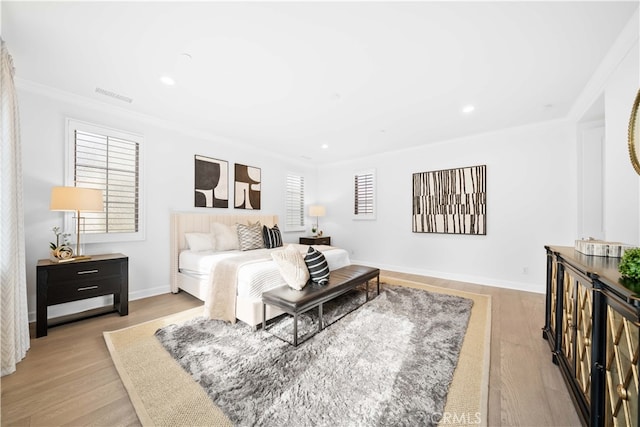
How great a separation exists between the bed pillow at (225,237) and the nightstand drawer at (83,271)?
1272 mm

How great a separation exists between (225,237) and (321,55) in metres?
2.91

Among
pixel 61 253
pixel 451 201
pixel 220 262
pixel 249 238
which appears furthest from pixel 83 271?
pixel 451 201

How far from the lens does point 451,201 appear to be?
14.6 feet

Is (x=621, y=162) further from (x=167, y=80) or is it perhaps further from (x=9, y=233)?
(x=9, y=233)

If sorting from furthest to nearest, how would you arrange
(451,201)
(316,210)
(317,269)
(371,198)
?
(316,210), (371,198), (451,201), (317,269)

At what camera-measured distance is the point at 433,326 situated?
2.52m

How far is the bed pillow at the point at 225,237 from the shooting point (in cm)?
382

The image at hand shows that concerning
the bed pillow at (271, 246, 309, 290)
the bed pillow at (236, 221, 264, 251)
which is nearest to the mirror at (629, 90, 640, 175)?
the bed pillow at (271, 246, 309, 290)

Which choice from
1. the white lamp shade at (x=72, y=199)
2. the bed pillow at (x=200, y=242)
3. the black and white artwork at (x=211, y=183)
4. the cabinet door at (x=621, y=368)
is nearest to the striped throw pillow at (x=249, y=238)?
the bed pillow at (x=200, y=242)

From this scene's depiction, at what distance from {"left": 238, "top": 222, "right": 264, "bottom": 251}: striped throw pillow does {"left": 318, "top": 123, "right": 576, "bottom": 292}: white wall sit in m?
2.68

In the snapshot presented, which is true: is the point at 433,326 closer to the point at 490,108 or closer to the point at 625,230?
the point at 625,230

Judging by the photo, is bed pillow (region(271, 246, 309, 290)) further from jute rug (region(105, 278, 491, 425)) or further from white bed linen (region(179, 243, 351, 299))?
jute rug (region(105, 278, 491, 425))

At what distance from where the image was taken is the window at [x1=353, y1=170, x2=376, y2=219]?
18.1 ft

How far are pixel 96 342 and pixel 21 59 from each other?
269 centimetres
